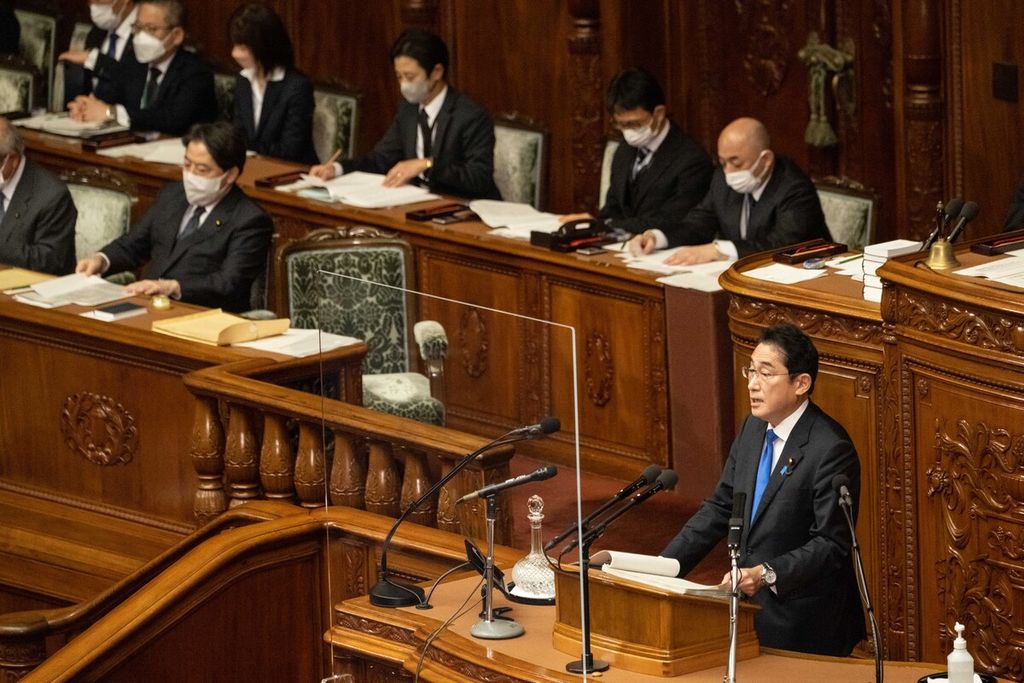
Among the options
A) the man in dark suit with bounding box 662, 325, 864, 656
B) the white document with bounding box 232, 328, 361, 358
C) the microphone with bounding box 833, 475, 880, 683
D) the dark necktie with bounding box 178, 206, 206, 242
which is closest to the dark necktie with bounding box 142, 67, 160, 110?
the dark necktie with bounding box 178, 206, 206, 242

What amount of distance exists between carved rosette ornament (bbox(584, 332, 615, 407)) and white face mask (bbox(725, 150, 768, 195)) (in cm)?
72

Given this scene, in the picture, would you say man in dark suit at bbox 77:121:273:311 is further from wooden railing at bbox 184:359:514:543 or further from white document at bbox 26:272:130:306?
wooden railing at bbox 184:359:514:543

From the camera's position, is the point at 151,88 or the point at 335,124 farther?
the point at 151,88

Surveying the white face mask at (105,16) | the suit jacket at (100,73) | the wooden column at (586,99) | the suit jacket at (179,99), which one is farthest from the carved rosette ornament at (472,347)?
the white face mask at (105,16)

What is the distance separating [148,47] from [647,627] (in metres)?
6.36

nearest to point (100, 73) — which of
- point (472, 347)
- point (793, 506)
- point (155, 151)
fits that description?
point (155, 151)

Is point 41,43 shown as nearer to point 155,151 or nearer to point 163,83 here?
point 163,83

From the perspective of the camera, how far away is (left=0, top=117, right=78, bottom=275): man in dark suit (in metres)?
7.71

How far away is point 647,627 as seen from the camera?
3939mm

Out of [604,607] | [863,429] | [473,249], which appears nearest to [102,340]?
[473,249]

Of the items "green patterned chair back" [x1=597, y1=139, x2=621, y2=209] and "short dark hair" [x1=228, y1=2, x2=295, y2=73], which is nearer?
"green patterned chair back" [x1=597, y1=139, x2=621, y2=209]

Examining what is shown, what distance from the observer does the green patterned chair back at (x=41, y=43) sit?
11312 mm

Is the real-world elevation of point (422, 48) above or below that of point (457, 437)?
above

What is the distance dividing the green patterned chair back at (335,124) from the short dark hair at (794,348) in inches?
202
